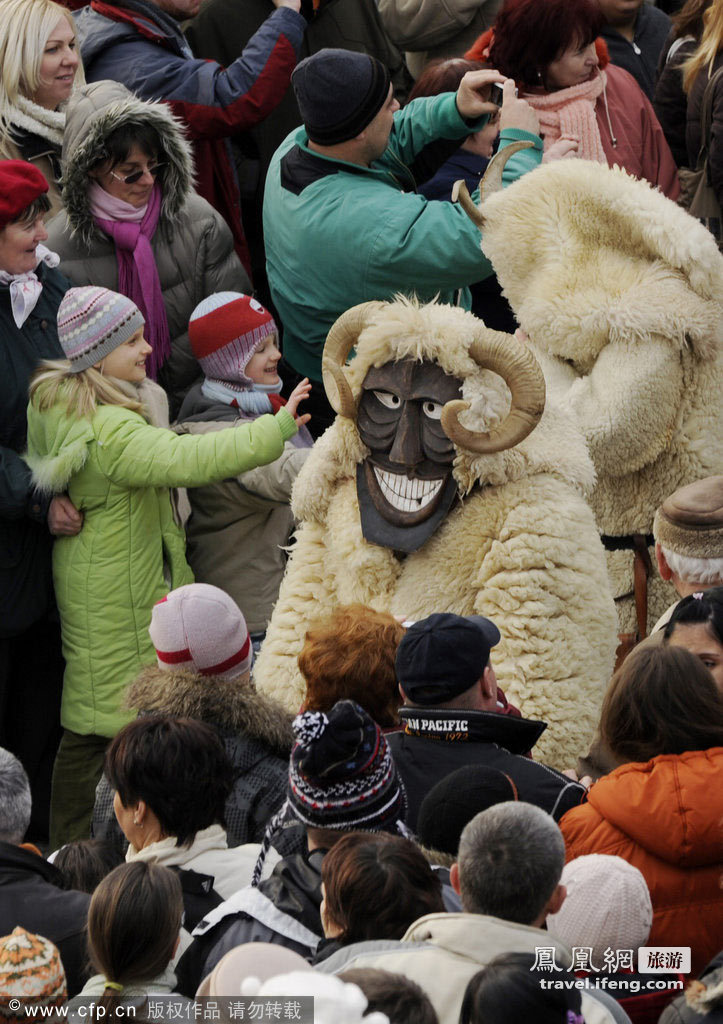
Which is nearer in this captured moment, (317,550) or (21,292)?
(317,550)

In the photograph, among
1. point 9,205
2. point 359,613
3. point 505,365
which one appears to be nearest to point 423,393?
point 505,365

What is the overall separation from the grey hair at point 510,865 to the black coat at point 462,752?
656mm

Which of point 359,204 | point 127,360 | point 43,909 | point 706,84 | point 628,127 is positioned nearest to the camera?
point 43,909

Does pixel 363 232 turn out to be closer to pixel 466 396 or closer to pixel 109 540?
pixel 466 396

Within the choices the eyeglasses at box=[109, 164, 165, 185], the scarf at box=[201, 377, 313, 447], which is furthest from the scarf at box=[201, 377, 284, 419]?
the eyeglasses at box=[109, 164, 165, 185]

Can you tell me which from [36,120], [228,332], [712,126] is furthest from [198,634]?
[712,126]


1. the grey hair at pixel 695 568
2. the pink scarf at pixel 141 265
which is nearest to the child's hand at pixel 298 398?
the pink scarf at pixel 141 265

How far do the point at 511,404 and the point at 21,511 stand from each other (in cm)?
195

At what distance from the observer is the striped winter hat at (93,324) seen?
206 inches

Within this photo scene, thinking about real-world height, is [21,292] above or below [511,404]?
below

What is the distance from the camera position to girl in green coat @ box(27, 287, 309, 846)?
17.0 feet

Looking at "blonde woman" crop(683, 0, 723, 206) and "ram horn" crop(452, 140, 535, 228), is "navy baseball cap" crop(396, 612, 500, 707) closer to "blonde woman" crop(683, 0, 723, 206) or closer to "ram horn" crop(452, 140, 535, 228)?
"ram horn" crop(452, 140, 535, 228)

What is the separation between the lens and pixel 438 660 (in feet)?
11.8

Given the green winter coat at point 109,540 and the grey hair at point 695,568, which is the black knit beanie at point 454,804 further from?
the green winter coat at point 109,540
